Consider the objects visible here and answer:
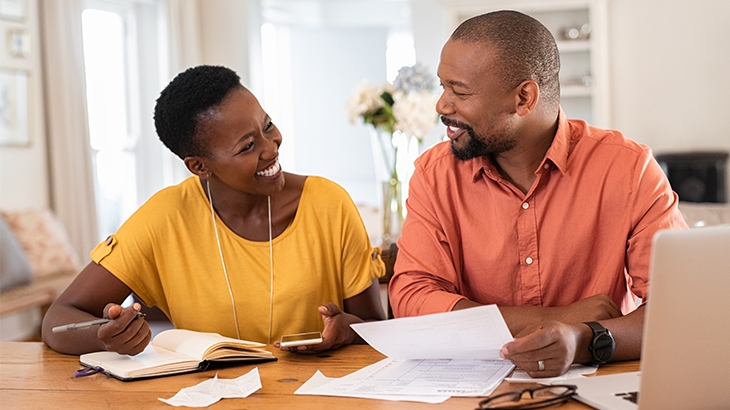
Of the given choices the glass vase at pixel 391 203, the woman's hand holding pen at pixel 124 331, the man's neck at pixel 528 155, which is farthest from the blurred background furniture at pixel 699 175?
the woman's hand holding pen at pixel 124 331

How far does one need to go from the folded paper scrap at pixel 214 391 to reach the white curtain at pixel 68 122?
429cm

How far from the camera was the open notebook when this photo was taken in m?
1.50

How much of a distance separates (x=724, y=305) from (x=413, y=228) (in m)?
0.84

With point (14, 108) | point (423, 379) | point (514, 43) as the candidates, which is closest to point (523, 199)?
point (514, 43)

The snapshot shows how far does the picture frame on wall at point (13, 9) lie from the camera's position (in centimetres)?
495

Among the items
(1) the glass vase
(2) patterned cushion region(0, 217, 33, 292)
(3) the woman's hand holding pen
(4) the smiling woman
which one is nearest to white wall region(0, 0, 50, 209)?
(2) patterned cushion region(0, 217, 33, 292)

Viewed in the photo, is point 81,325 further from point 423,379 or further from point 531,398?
point 531,398

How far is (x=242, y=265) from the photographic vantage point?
1.94 m

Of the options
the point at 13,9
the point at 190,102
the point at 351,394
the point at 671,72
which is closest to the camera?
the point at 351,394

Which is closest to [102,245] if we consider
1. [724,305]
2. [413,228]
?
[413,228]

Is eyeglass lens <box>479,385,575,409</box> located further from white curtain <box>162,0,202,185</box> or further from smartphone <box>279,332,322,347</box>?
white curtain <box>162,0,202,185</box>

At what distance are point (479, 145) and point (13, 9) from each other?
422 centimetres

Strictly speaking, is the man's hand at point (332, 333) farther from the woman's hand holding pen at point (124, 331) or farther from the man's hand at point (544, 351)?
the man's hand at point (544, 351)

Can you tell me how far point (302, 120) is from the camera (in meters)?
7.96
